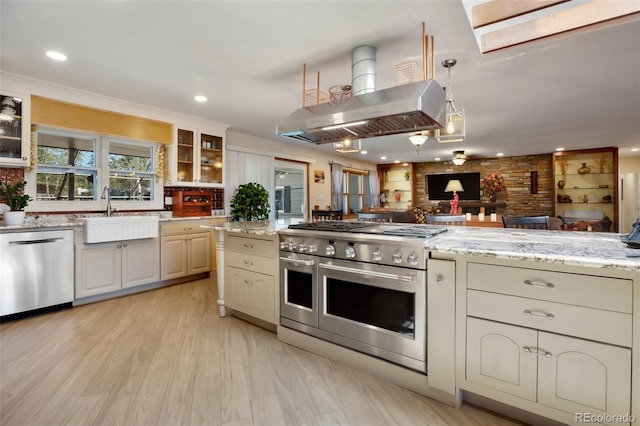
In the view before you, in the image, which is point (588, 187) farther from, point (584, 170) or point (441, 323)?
point (441, 323)

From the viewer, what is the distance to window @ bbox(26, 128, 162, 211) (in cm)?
354

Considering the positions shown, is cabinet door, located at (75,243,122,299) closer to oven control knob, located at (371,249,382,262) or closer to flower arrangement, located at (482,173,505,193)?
oven control knob, located at (371,249,382,262)

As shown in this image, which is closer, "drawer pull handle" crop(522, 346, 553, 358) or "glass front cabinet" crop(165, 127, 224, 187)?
"drawer pull handle" crop(522, 346, 553, 358)

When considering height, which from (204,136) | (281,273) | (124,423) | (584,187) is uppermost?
(204,136)

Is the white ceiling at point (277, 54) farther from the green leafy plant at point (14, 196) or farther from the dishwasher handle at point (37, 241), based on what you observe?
the dishwasher handle at point (37, 241)

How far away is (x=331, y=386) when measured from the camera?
1.88m

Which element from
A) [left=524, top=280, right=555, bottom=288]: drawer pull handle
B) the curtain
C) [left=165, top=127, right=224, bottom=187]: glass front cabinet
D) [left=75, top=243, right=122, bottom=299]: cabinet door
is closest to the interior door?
the curtain

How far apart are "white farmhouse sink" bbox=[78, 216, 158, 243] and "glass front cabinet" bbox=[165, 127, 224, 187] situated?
0.83 metres

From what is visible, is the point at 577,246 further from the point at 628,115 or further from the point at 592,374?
the point at 628,115

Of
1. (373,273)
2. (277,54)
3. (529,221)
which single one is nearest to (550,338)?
(373,273)

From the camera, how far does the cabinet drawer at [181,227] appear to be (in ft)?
13.2

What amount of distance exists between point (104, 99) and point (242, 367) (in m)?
3.50

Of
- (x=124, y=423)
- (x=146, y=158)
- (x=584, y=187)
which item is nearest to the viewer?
(x=124, y=423)

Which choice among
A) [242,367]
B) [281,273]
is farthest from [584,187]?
[242,367]
